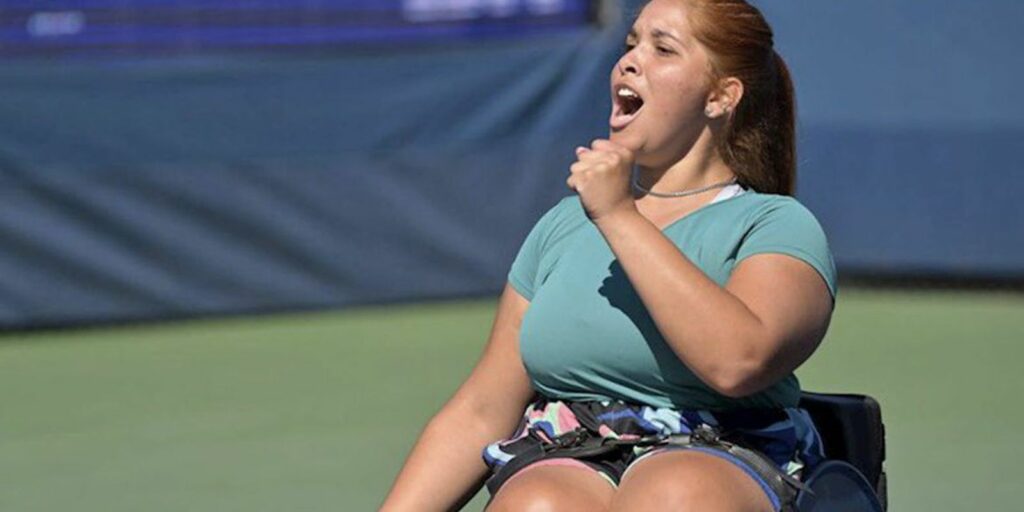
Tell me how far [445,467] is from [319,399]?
9.78 feet

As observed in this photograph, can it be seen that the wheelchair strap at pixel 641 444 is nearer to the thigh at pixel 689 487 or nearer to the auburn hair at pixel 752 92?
the thigh at pixel 689 487

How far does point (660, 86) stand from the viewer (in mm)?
3008

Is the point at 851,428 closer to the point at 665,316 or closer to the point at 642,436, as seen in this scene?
the point at 642,436

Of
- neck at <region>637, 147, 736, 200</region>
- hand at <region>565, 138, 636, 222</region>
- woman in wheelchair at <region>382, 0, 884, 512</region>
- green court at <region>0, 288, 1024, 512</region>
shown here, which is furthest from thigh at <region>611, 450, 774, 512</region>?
green court at <region>0, 288, 1024, 512</region>

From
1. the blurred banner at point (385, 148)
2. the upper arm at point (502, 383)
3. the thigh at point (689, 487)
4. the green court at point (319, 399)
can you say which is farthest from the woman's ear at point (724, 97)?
the blurred banner at point (385, 148)

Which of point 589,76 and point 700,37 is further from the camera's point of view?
point 589,76

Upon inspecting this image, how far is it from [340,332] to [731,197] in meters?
4.17

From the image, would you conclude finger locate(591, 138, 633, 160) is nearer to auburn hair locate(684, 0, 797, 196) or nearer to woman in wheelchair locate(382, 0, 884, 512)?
woman in wheelchair locate(382, 0, 884, 512)

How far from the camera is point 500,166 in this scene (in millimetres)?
7469

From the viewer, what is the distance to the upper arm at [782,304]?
9.16ft

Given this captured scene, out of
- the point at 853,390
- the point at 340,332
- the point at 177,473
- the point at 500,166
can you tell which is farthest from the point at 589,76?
the point at 177,473

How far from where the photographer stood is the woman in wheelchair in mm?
2770

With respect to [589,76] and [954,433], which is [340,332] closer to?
[589,76]

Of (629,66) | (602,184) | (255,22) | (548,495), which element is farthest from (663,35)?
(255,22)
